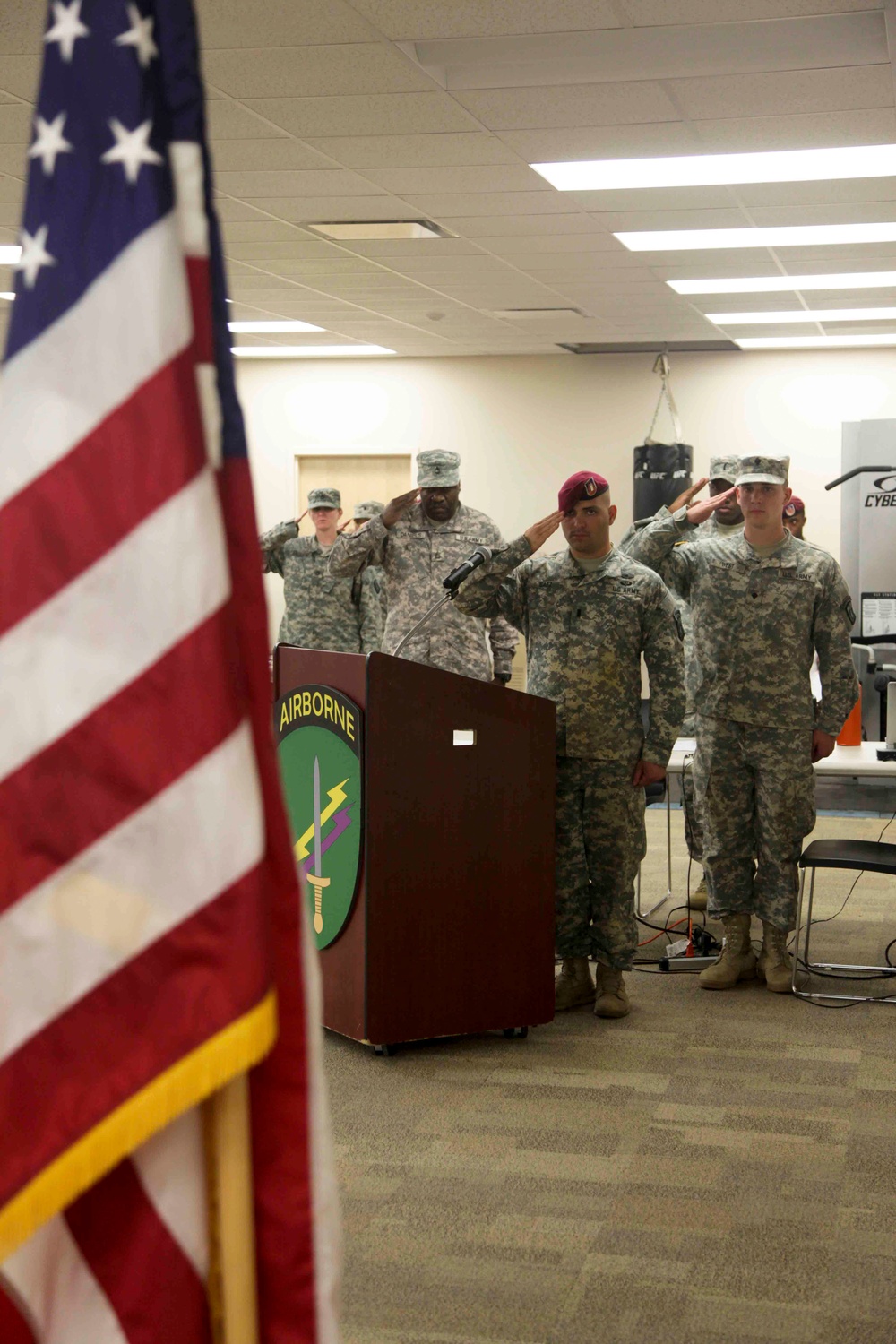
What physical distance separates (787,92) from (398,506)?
2.12 m

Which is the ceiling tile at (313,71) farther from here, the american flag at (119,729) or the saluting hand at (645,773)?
the american flag at (119,729)

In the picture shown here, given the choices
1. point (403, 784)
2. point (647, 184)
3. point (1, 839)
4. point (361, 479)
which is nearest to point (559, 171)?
point (647, 184)

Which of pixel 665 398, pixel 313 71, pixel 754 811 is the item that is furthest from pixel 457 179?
pixel 665 398

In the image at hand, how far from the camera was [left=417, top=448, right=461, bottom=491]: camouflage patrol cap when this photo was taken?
19.7ft

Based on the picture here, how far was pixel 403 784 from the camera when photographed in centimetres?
396

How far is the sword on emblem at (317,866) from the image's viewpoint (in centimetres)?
410

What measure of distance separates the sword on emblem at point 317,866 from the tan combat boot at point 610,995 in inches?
39.0

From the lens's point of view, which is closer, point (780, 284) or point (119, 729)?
point (119, 729)

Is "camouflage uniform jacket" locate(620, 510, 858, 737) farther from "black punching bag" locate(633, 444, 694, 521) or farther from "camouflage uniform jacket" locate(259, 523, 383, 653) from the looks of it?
"black punching bag" locate(633, 444, 694, 521)

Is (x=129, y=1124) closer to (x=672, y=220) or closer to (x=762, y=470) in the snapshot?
(x=762, y=470)

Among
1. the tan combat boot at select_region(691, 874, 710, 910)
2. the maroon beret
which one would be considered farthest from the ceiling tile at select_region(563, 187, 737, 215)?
the tan combat boot at select_region(691, 874, 710, 910)

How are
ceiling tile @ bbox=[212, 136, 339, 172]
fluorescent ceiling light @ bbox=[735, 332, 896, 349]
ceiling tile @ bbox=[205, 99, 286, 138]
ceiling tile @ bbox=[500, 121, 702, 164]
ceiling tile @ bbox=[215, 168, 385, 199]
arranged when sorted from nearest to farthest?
ceiling tile @ bbox=[205, 99, 286, 138]
ceiling tile @ bbox=[500, 121, 702, 164]
ceiling tile @ bbox=[212, 136, 339, 172]
ceiling tile @ bbox=[215, 168, 385, 199]
fluorescent ceiling light @ bbox=[735, 332, 896, 349]

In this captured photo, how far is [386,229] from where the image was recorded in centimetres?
738

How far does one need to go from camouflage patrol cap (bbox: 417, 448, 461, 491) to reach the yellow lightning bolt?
2221mm
